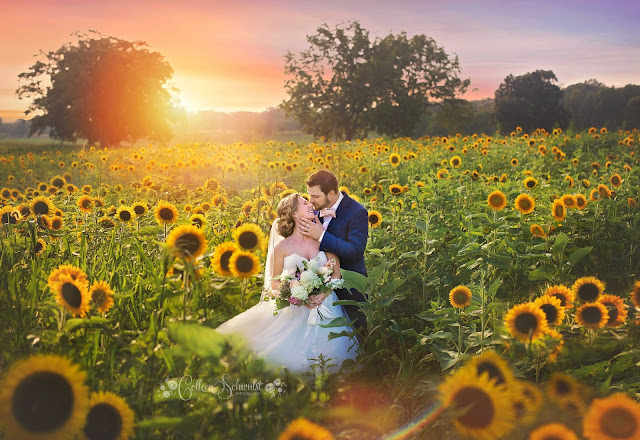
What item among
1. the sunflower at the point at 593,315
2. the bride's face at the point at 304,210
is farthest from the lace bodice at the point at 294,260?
the sunflower at the point at 593,315

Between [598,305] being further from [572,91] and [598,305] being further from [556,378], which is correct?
[572,91]

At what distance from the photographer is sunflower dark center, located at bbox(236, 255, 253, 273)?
275 centimetres

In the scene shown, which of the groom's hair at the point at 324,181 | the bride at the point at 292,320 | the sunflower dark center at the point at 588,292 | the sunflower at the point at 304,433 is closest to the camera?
the sunflower at the point at 304,433

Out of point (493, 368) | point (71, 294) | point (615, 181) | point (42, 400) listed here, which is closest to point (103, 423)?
point (42, 400)

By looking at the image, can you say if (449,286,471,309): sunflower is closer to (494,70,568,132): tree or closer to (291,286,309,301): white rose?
(291,286,309,301): white rose

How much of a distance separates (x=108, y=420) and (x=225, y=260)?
4.31ft

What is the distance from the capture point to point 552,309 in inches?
93.7

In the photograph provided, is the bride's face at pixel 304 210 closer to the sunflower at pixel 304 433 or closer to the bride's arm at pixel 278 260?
the bride's arm at pixel 278 260

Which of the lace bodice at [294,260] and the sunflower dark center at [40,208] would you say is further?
the sunflower dark center at [40,208]

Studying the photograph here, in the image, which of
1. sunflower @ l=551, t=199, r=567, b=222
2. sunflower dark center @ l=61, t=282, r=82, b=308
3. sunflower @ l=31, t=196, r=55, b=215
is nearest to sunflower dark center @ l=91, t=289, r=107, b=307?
sunflower dark center @ l=61, t=282, r=82, b=308

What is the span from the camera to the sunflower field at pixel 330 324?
1.43 meters

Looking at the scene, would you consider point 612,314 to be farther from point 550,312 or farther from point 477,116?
point 477,116

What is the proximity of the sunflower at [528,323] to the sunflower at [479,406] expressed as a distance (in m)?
0.91

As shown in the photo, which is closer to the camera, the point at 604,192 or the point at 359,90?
the point at 604,192
